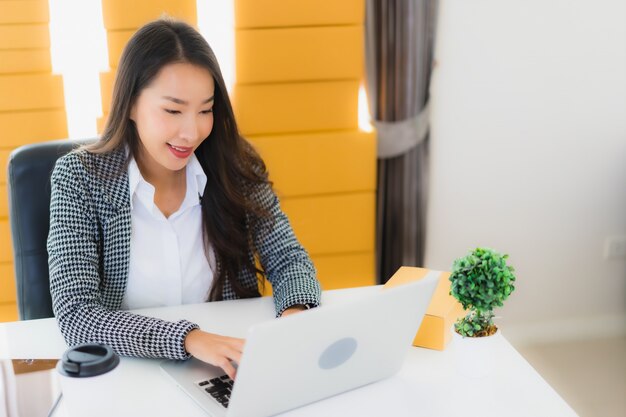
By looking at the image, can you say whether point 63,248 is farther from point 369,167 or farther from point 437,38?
point 437,38

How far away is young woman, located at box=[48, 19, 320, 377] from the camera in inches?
59.7

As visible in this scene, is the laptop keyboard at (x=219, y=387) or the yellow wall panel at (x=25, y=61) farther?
the yellow wall panel at (x=25, y=61)

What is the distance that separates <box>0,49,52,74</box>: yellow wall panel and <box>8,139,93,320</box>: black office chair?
0.83 m

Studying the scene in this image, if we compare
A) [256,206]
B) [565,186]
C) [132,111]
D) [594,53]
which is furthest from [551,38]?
[132,111]

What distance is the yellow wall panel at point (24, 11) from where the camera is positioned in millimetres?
2344

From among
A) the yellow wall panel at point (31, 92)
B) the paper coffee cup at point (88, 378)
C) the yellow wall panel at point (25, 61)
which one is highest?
the yellow wall panel at point (25, 61)

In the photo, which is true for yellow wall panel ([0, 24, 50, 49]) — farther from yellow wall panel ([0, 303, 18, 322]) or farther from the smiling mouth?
the smiling mouth

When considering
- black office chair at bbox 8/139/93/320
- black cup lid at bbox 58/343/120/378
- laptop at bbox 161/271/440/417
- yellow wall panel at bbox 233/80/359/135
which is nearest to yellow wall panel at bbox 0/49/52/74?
yellow wall panel at bbox 233/80/359/135

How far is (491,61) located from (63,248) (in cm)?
186

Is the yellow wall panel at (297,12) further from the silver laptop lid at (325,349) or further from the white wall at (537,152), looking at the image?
the silver laptop lid at (325,349)

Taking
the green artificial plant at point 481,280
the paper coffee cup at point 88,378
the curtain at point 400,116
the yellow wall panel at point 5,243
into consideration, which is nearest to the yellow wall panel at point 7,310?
the yellow wall panel at point 5,243

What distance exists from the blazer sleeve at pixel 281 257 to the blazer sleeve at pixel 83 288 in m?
0.29

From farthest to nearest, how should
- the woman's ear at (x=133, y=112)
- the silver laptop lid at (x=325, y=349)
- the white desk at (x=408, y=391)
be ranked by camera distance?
the woman's ear at (x=133, y=112), the white desk at (x=408, y=391), the silver laptop lid at (x=325, y=349)

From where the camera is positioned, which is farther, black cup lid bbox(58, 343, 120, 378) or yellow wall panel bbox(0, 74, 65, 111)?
yellow wall panel bbox(0, 74, 65, 111)
